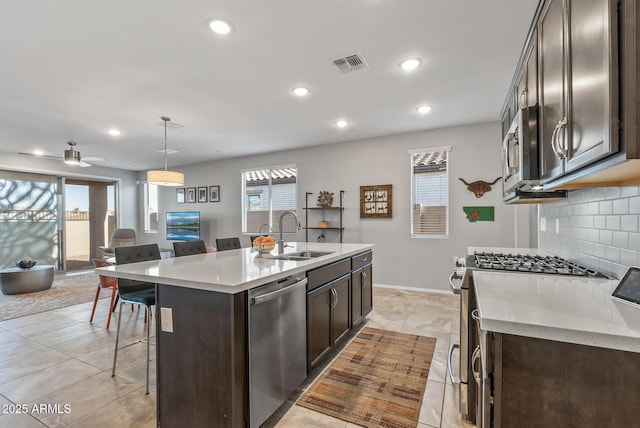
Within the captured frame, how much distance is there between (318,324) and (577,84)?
6.60ft

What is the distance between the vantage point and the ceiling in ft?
6.72

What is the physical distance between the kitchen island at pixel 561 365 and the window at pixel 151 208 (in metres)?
8.78

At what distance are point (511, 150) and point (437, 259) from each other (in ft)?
10.4

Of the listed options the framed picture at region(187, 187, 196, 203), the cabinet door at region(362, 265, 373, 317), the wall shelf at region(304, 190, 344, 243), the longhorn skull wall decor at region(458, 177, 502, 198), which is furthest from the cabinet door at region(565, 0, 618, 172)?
the framed picture at region(187, 187, 196, 203)

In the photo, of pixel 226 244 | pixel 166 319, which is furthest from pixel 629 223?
pixel 226 244

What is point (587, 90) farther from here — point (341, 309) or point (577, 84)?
point (341, 309)

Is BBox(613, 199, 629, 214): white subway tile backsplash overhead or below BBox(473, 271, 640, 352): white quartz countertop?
overhead

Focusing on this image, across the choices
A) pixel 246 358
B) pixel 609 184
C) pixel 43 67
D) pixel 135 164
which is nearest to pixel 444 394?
pixel 246 358

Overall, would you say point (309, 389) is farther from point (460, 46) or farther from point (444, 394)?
point (460, 46)

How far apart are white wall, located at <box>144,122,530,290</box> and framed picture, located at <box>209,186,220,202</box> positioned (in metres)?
1.45

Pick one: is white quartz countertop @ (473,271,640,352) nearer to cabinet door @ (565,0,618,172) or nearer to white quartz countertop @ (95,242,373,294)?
cabinet door @ (565,0,618,172)

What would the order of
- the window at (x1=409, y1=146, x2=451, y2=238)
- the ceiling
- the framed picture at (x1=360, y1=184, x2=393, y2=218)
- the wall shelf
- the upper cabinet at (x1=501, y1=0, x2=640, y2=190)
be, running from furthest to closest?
the wall shelf, the framed picture at (x1=360, y1=184, x2=393, y2=218), the window at (x1=409, y1=146, x2=451, y2=238), the ceiling, the upper cabinet at (x1=501, y1=0, x2=640, y2=190)

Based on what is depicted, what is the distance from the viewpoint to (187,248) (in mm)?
3098

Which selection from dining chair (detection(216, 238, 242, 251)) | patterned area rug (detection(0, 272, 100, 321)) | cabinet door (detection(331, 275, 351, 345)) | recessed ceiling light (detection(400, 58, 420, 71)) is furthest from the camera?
patterned area rug (detection(0, 272, 100, 321))
